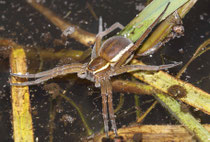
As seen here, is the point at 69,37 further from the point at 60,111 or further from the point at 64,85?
the point at 60,111

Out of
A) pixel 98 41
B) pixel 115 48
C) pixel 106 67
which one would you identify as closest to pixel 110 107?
pixel 106 67

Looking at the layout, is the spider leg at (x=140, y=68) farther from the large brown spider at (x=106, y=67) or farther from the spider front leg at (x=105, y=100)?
the spider front leg at (x=105, y=100)

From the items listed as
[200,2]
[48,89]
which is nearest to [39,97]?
[48,89]

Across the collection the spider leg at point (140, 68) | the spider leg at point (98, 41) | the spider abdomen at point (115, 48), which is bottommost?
the spider leg at point (140, 68)

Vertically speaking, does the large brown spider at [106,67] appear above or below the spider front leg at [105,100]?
above

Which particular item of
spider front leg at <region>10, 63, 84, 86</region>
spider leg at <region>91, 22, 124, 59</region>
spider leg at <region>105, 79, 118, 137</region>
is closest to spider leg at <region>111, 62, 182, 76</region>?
spider leg at <region>105, 79, 118, 137</region>

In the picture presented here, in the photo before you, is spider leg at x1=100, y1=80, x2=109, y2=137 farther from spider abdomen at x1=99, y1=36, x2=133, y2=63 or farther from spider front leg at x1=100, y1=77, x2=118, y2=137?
spider abdomen at x1=99, y1=36, x2=133, y2=63

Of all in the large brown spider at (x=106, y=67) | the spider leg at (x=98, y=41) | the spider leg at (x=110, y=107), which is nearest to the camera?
the spider leg at (x=110, y=107)

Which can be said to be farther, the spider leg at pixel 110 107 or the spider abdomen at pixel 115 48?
the spider abdomen at pixel 115 48

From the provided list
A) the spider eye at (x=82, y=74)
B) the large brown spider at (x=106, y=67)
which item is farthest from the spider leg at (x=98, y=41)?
the spider eye at (x=82, y=74)
